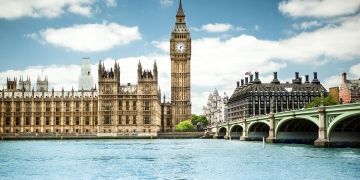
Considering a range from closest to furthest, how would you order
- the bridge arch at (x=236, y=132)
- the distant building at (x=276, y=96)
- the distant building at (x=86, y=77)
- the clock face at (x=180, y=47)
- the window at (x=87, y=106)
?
the bridge arch at (x=236, y=132) < the window at (x=87, y=106) < the distant building at (x=276, y=96) < the clock face at (x=180, y=47) < the distant building at (x=86, y=77)

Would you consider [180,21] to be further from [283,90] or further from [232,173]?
[232,173]

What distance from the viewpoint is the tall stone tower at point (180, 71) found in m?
158

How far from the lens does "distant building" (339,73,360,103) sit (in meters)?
134

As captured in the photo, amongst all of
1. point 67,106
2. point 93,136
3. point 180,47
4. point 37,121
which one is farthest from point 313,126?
point 37,121

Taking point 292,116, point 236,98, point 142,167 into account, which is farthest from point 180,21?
point 142,167

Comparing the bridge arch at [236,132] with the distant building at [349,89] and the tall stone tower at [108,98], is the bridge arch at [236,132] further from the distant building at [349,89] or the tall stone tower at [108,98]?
the tall stone tower at [108,98]

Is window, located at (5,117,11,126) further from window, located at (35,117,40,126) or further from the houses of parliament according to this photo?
window, located at (35,117,40,126)

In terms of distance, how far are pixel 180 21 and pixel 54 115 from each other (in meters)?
50.5

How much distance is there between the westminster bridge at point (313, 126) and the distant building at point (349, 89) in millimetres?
39419

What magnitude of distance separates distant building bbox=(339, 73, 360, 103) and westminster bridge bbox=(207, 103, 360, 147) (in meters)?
39.4

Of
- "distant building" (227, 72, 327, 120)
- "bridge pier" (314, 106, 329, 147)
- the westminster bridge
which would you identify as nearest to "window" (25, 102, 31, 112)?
"distant building" (227, 72, 327, 120)

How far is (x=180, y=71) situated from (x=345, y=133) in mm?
96608

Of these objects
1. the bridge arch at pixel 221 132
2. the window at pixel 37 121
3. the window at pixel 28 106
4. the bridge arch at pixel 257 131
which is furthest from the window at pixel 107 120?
the bridge arch at pixel 257 131

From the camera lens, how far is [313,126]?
85.1 metres
